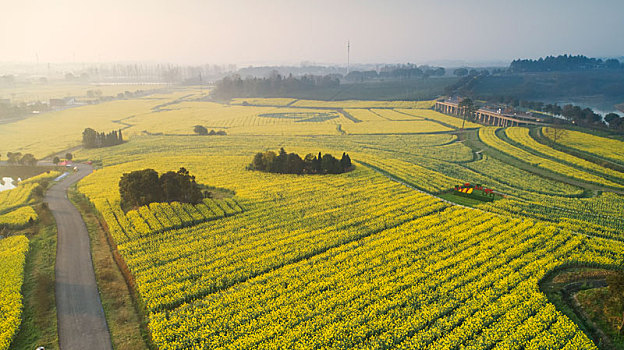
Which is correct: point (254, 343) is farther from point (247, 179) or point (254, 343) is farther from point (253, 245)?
point (247, 179)

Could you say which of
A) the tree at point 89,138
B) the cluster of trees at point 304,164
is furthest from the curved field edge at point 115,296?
the tree at point 89,138

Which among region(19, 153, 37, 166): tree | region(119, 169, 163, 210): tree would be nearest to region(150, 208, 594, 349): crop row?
region(119, 169, 163, 210): tree

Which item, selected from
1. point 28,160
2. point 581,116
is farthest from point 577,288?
point 581,116

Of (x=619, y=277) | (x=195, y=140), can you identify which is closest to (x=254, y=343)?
(x=619, y=277)

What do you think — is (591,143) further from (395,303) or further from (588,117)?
(395,303)

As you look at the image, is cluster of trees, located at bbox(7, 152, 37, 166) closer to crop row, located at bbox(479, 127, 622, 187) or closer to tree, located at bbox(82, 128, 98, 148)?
tree, located at bbox(82, 128, 98, 148)

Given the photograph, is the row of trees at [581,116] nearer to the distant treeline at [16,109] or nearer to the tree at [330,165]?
the tree at [330,165]

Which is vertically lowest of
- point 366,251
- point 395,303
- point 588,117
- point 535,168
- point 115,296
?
point 115,296
